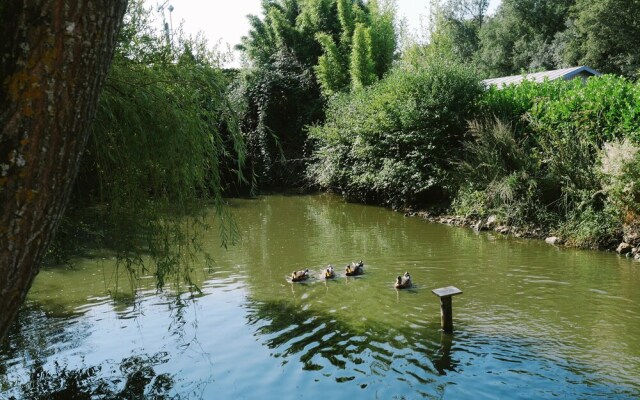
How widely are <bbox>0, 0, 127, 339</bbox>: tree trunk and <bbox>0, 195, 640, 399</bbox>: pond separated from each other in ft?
12.4

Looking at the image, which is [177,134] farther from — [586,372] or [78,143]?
[586,372]

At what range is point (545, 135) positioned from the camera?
1280 centimetres

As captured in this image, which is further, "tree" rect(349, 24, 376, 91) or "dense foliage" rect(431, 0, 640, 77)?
"dense foliage" rect(431, 0, 640, 77)

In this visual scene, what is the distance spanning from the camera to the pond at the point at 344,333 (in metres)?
5.20

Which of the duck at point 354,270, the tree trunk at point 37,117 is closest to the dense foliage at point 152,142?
the tree trunk at point 37,117

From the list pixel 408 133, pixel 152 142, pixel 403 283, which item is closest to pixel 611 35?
pixel 408 133

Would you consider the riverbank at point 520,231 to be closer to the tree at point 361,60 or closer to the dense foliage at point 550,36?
the tree at point 361,60

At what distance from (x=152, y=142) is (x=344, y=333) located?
3156 millimetres

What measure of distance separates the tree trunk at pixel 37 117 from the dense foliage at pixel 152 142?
2.77 m

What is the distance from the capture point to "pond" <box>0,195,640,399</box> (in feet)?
17.1

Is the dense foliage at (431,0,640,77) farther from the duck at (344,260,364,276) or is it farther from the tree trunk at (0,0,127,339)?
the tree trunk at (0,0,127,339)

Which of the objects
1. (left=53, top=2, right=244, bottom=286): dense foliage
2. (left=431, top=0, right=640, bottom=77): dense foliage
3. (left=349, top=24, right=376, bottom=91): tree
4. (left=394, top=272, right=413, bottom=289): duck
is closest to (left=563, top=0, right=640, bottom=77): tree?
(left=431, top=0, right=640, bottom=77): dense foliage

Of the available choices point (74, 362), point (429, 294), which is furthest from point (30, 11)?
point (429, 294)

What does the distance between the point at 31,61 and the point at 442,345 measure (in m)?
5.30
